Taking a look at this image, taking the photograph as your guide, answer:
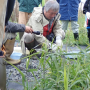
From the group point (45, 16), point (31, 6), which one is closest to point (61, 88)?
point (45, 16)

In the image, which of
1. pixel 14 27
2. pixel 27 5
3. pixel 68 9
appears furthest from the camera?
pixel 68 9

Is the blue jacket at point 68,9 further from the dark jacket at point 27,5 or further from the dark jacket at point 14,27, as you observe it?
the dark jacket at point 14,27

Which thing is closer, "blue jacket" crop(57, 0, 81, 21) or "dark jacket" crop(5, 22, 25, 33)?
"dark jacket" crop(5, 22, 25, 33)

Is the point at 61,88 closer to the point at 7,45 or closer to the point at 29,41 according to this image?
the point at 7,45

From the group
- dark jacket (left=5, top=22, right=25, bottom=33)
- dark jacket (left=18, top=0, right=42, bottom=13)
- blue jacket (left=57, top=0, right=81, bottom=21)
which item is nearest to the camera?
dark jacket (left=5, top=22, right=25, bottom=33)

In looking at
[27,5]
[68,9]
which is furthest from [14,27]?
[68,9]

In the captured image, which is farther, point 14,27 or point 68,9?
point 68,9

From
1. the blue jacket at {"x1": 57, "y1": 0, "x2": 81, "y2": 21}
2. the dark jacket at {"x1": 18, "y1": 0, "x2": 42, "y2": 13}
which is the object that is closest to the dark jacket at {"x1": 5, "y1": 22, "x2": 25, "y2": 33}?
the dark jacket at {"x1": 18, "y1": 0, "x2": 42, "y2": 13}

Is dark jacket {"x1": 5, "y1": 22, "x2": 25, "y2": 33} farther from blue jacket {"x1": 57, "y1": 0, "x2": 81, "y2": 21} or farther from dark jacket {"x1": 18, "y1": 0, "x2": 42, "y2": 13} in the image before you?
blue jacket {"x1": 57, "y1": 0, "x2": 81, "y2": 21}

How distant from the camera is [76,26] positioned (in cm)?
434

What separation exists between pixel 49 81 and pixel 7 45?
1.51 m

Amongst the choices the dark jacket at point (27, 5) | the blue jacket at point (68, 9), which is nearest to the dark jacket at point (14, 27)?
the dark jacket at point (27, 5)

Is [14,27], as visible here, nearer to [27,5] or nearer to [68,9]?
[27,5]

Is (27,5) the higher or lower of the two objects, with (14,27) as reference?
higher
